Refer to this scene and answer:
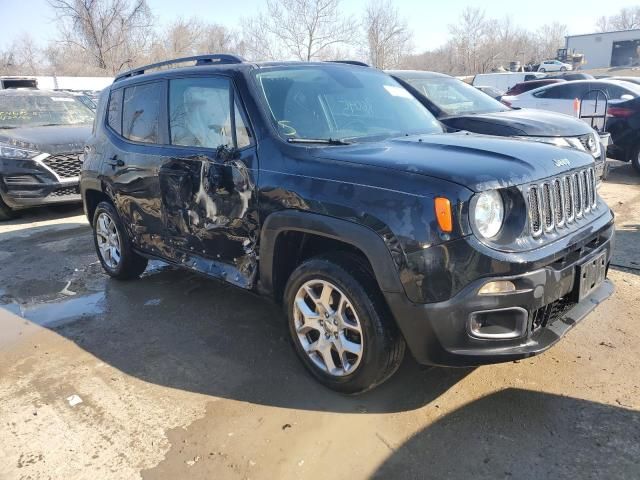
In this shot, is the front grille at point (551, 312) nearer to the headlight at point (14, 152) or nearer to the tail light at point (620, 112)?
the headlight at point (14, 152)

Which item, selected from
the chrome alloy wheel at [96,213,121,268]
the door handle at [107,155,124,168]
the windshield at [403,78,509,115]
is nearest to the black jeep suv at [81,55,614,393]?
the door handle at [107,155,124,168]

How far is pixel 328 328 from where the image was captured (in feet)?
9.89

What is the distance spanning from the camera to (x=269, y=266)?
3.26 metres

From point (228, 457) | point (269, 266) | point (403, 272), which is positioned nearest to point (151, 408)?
point (228, 457)

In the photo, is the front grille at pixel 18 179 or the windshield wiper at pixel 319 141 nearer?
the windshield wiper at pixel 319 141

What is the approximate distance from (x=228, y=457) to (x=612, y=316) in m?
2.94

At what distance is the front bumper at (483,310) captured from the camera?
2.47 meters

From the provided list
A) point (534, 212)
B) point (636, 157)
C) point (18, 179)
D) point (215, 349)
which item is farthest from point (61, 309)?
point (636, 157)

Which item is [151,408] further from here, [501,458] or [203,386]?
[501,458]

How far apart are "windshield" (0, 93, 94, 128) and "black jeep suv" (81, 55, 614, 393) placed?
572cm

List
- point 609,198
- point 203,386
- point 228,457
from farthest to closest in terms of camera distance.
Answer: point 609,198
point 203,386
point 228,457

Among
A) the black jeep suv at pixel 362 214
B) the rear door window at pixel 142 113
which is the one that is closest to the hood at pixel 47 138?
the rear door window at pixel 142 113

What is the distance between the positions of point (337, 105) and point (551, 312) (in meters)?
1.90

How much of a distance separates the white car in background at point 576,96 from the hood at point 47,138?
8.29 meters
